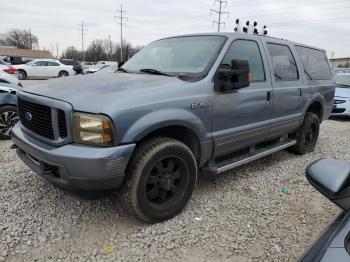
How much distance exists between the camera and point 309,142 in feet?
18.9

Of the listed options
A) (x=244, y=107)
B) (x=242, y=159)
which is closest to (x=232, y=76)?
(x=244, y=107)

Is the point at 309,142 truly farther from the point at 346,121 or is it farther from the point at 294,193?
the point at 346,121

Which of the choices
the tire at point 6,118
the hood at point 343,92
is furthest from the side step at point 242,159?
the hood at point 343,92

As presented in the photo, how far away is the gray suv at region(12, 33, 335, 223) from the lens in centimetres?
268

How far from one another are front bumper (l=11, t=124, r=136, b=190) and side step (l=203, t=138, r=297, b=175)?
1.20 meters

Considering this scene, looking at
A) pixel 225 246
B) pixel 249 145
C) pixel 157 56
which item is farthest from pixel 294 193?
pixel 157 56

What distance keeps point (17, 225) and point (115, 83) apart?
1612 mm

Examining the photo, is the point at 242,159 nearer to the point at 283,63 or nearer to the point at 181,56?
the point at 181,56

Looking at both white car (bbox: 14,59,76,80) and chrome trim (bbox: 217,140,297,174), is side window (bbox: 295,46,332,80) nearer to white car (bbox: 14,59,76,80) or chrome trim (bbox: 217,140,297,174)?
chrome trim (bbox: 217,140,297,174)

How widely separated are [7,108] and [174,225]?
397 centimetres

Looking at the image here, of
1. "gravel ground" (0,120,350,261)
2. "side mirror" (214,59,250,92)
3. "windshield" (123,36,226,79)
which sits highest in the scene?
"windshield" (123,36,226,79)

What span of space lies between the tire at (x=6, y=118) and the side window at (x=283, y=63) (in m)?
4.33

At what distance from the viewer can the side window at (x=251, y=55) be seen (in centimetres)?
386

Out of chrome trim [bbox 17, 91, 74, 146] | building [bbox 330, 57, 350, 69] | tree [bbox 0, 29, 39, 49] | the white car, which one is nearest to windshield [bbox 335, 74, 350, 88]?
chrome trim [bbox 17, 91, 74, 146]
